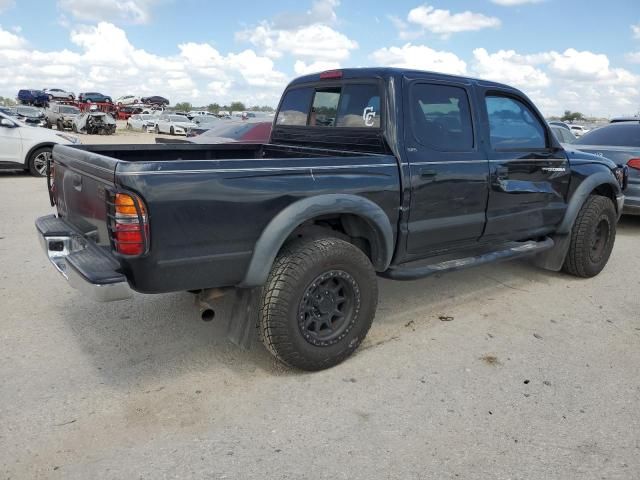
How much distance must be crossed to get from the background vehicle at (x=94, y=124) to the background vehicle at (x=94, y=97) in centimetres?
2311

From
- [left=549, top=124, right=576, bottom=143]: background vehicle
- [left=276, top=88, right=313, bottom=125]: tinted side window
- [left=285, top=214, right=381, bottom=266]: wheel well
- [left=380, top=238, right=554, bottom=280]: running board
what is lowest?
[left=380, top=238, right=554, bottom=280]: running board

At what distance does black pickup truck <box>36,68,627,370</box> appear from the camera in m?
2.83

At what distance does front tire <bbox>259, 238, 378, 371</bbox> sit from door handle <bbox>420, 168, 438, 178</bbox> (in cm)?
74

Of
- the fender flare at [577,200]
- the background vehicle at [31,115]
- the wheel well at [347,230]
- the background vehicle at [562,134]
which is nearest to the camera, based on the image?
the wheel well at [347,230]

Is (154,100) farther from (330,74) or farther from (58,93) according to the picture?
(330,74)

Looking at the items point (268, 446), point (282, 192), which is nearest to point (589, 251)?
point (282, 192)

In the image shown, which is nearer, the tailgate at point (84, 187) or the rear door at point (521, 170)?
the tailgate at point (84, 187)

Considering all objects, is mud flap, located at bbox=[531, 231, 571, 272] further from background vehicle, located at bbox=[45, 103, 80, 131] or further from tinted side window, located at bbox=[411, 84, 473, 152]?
background vehicle, located at bbox=[45, 103, 80, 131]

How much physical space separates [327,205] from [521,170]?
82.5 inches

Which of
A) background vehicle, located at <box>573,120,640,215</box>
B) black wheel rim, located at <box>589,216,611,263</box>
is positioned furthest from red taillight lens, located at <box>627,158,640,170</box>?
black wheel rim, located at <box>589,216,611,263</box>

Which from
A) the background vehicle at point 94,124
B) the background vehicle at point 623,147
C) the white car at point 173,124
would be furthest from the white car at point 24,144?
the white car at point 173,124

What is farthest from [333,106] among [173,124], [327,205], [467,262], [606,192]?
[173,124]

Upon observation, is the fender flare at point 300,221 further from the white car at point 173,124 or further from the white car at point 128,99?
the white car at point 128,99

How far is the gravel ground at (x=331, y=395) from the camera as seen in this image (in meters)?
2.59
